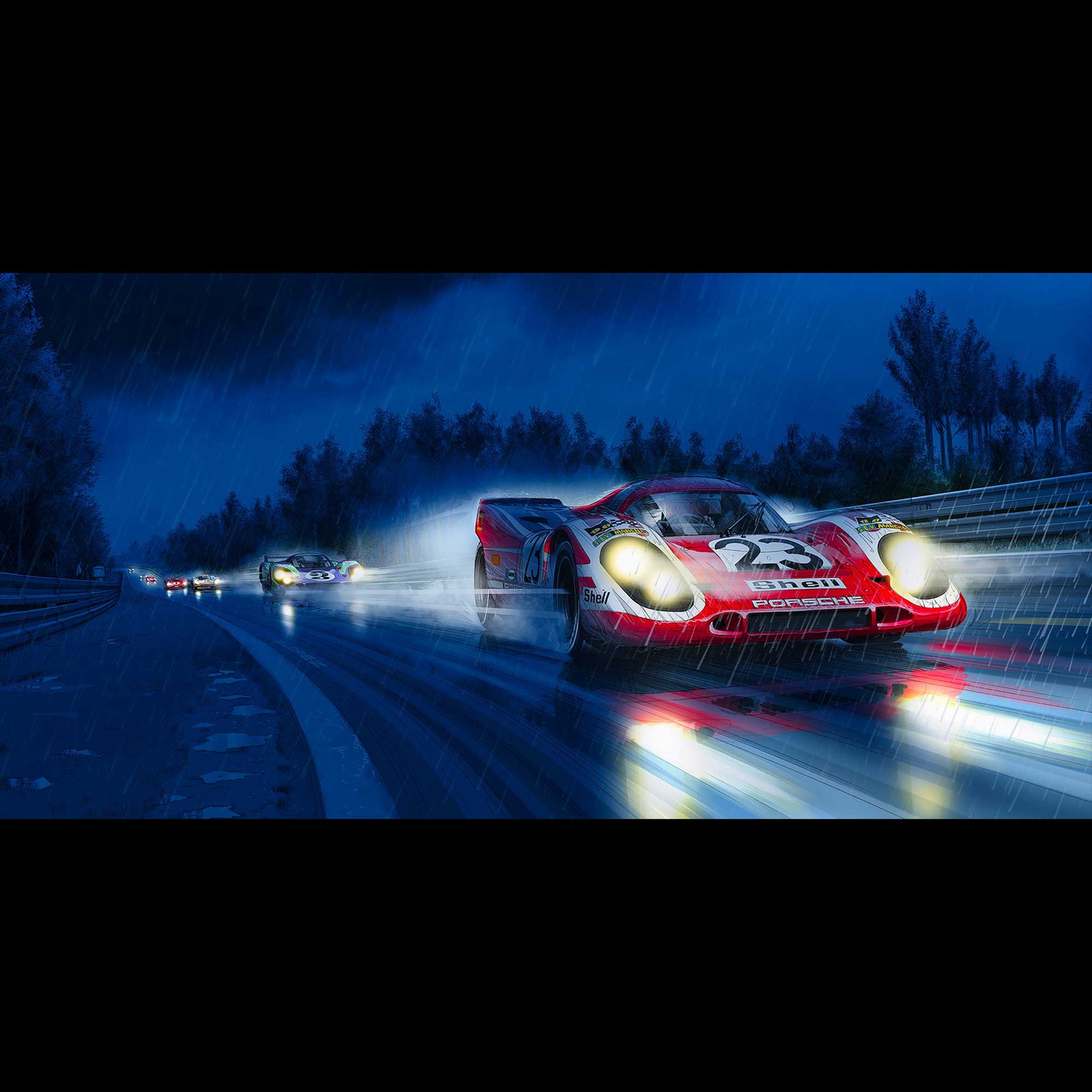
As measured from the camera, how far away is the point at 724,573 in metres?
3.27

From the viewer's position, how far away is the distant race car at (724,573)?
122 inches

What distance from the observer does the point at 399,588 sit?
41.0 feet

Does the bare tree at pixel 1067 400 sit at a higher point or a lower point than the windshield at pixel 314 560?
higher

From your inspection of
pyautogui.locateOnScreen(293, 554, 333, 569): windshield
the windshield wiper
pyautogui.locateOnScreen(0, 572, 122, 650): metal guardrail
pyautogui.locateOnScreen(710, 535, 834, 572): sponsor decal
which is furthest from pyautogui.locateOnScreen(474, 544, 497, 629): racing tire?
pyautogui.locateOnScreen(293, 554, 333, 569): windshield

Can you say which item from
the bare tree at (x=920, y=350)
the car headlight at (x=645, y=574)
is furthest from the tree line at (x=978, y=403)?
the car headlight at (x=645, y=574)

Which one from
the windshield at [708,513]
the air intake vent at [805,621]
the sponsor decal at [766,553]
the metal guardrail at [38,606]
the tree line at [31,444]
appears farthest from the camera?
the tree line at [31,444]

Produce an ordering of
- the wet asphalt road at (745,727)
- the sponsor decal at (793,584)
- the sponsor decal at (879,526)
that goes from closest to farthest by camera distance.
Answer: the wet asphalt road at (745,727) < the sponsor decal at (793,584) < the sponsor decal at (879,526)

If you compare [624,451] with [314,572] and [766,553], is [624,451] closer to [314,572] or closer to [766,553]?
[314,572]

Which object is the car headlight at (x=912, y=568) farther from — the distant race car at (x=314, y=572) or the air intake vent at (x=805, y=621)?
the distant race car at (x=314, y=572)

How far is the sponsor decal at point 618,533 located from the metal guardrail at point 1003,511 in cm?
125

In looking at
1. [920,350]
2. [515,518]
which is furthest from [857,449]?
[515,518]
